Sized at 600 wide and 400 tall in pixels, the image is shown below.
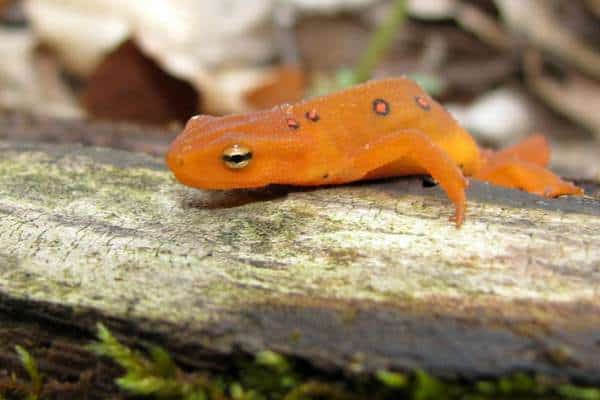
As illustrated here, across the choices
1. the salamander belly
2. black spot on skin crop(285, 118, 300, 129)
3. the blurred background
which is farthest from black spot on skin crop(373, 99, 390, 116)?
the blurred background

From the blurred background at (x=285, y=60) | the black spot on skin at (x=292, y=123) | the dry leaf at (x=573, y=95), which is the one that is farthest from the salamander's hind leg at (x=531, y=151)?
the dry leaf at (x=573, y=95)

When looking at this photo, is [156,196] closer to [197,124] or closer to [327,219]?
[197,124]

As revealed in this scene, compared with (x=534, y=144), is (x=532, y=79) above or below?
above

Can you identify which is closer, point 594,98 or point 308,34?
point 594,98

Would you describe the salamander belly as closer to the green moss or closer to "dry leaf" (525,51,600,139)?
the green moss

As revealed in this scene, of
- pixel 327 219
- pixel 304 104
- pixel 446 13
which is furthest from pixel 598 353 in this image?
pixel 446 13

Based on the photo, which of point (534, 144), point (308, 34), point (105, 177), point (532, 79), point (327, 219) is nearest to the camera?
point (327, 219)
